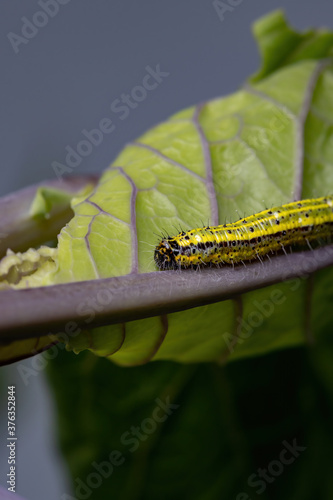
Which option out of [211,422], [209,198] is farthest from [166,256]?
[211,422]

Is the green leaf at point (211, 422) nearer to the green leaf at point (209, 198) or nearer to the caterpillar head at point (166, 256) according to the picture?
the green leaf at point (209, 198)

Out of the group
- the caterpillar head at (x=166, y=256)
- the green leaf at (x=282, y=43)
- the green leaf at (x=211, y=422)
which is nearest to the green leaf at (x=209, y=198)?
the caterpillar head at (x=166, y=256)

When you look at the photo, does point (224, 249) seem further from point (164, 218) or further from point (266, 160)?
point (266, 160)

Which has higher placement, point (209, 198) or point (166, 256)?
point (209, 198)

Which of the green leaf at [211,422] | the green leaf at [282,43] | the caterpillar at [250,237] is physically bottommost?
the green leaf at [211,422]

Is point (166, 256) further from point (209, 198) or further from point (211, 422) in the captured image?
point (211, 422)

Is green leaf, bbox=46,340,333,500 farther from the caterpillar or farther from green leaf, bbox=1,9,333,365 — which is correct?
the caterpillar

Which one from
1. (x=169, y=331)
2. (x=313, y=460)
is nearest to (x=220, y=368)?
(x=313, y=460)

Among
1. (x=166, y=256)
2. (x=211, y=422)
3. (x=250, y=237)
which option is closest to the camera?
(x=166, y=256)
